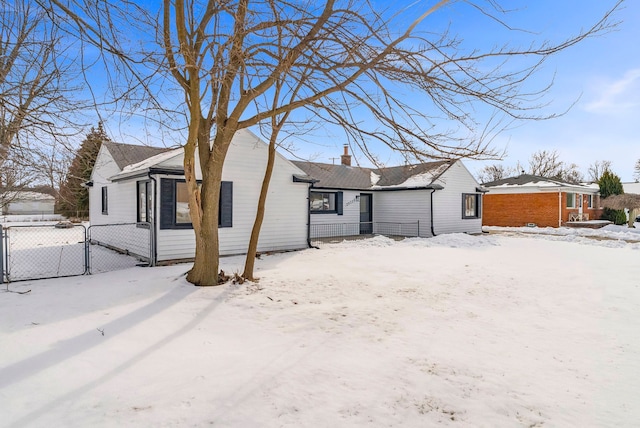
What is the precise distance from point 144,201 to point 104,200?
5.04 meters

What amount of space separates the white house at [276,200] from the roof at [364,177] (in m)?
0.07

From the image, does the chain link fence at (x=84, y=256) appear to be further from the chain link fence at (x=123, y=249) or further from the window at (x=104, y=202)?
the window at (x=104, y=202)

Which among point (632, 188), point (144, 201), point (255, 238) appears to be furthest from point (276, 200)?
point (632, 188)

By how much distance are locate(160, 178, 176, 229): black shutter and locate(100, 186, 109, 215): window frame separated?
5.99 meters

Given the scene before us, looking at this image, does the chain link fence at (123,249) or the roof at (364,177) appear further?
the roof at (364,177)

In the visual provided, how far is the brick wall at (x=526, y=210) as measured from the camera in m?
23.7

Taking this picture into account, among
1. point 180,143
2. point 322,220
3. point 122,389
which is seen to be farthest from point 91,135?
point 322,220

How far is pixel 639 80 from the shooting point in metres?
7.50

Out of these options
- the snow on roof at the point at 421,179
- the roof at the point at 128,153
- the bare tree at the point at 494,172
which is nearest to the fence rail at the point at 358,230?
the snow on roof at the point at 421,179

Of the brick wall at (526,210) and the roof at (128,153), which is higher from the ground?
the roof at (128,153)

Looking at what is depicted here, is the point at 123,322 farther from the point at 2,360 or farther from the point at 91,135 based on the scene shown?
the point at 91,135

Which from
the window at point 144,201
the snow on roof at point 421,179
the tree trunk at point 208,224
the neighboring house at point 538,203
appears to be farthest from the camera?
the neighboring house at point 538,203

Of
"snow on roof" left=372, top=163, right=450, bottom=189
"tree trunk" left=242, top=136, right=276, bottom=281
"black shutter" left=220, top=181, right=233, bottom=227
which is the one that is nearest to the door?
"snow on roof" left=372, top=163, right=450, bottom=189

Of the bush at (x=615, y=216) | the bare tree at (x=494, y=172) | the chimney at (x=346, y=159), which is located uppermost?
the bare tree at (x=494, y=172)
